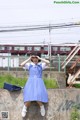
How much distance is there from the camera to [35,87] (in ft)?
28.8

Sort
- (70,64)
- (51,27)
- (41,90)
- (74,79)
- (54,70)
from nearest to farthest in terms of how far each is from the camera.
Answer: (41,90)
(74,79)
(54,70)
(70,64)
(51,27)

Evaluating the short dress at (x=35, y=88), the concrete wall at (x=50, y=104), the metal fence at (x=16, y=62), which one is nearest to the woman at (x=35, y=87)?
the short dress at (x=35, y=88)

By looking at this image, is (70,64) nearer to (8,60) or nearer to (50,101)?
(8,60)

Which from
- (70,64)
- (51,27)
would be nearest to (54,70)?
(70,64)

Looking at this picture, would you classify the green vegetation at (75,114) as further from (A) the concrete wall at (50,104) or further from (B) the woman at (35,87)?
(B) the woman at (35,87)

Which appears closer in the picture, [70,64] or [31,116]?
[31,116]

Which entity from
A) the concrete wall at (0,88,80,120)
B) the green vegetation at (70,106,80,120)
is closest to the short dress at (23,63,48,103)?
the concrete wall at (0,88,80,120)

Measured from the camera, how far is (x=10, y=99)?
9.27m

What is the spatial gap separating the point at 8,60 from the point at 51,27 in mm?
6884

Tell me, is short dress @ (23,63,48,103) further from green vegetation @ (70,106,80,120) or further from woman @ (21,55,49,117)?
green vegetation @ (70,106,80,120)

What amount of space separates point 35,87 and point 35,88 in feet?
0.08

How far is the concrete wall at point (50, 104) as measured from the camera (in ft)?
30.3

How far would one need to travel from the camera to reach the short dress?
878 cm

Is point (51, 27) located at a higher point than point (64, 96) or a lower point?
higher
